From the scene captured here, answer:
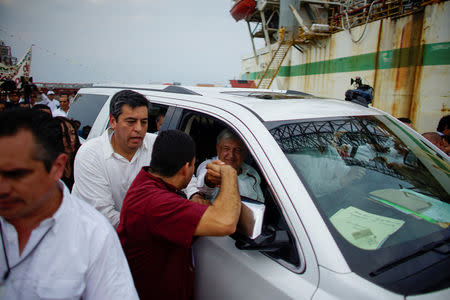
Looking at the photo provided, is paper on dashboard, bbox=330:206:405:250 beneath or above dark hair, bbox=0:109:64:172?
beneath

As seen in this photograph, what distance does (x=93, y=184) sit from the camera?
196cm

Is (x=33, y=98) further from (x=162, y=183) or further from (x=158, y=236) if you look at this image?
(x=158, y=236)

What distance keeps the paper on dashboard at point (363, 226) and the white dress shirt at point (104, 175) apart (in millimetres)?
1068

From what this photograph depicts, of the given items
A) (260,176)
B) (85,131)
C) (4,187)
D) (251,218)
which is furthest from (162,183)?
(85,131)

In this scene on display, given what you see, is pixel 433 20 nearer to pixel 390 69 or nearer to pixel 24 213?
pixel 390 69

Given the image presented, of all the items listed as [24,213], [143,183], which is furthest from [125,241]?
[24,213]

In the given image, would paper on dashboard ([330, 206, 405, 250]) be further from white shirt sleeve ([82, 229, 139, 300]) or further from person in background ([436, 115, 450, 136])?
person in background ([436, 115, 450, 136])

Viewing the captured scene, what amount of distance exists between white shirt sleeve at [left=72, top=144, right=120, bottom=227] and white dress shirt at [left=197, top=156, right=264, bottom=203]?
65 cm

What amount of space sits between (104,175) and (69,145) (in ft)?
3.65

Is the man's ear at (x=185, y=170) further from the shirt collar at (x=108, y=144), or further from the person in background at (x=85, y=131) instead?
the person in background at (x=85, y=131)

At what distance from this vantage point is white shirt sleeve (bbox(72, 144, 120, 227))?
6.30 ft

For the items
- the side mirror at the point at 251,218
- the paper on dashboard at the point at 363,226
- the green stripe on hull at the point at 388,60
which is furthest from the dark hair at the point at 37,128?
the green stripe on hull at the point at 388,60

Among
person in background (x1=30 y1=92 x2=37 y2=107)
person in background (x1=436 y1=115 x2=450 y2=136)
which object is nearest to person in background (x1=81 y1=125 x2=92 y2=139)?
person in background (x1=436 y1=115 x2=450 y2=136)

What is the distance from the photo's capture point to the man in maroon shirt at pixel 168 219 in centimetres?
126
